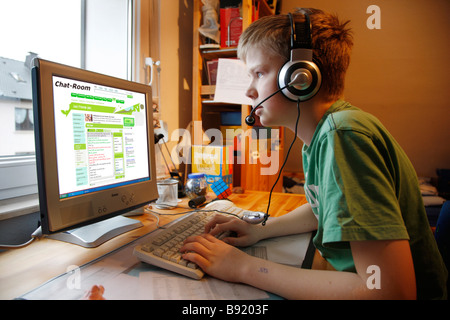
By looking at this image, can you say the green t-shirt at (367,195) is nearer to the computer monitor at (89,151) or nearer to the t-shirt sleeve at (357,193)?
the t-shirt sleeve at (357,193)

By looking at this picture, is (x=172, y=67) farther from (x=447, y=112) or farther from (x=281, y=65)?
(x=447, y=112)

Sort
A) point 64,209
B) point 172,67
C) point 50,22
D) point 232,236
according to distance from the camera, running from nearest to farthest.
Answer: point 64,209 < point 232,236 < point 50,22 < point 172,67

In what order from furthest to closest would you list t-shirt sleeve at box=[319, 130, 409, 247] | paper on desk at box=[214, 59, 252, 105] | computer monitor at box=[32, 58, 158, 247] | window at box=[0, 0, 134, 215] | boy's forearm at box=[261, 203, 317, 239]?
1. paper on desk at box=[214, 59, 252, 105]
2. window at box=[0, 0, 134, 215]
3. boy's forearm at box=[261, 203, 317, 239]
4. computer monitor at box=[32, 58, 158, 247]
5. t-shirt sleeve at box=[319, 130, 409, 247]

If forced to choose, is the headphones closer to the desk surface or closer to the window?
the desk surface

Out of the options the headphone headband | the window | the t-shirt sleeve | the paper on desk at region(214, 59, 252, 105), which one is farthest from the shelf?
the t-shirt sleeve

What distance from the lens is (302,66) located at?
582 mm

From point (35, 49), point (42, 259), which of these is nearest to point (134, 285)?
point (42, 259)

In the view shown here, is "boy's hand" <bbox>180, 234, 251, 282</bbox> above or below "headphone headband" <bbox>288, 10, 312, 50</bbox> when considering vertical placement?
below

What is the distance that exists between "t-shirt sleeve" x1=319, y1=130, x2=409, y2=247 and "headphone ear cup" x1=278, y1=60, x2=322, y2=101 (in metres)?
0.16

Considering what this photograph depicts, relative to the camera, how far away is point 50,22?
3.56 ft

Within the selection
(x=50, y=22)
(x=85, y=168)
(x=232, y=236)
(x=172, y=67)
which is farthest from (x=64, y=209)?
(x=172, y=67)

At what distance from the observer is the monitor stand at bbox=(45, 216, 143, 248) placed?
64 centimetres

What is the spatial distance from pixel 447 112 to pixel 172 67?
2.27 m
